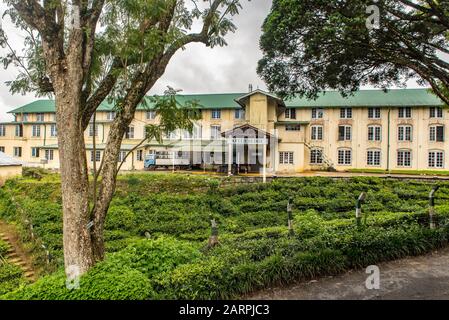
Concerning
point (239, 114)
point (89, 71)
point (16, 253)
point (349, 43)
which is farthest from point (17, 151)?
Answer: point (349, 43)

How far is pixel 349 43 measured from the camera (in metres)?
7.24

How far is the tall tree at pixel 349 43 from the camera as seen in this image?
664cm

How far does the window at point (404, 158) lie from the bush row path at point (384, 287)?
90.6ft

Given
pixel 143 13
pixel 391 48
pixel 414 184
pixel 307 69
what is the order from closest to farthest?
pixel 143 13 → pixel 391 48 → pixel 307 69 → pixel 414 184

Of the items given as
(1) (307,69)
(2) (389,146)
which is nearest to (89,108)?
(1) (307,69)

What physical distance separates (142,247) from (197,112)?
2773mm

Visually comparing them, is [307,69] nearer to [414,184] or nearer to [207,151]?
[414,184]

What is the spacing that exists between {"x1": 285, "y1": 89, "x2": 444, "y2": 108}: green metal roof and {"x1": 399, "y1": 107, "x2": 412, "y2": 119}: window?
0.46 meters

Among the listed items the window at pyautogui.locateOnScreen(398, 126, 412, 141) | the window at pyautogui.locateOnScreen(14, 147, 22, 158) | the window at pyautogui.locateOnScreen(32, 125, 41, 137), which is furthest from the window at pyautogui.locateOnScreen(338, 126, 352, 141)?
the window at pyautogui.locateOnScreen(14, 147, 22, 158)

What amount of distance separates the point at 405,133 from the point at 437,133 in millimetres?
2855

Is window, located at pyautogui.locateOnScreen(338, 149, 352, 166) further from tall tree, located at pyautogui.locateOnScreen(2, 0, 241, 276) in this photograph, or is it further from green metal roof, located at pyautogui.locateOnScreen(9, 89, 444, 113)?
tall tree, located at pyautogui.locateOnScreen(2, 0, 241, 276)

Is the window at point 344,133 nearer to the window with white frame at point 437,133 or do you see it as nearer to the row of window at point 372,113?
the row of window at point 372,113

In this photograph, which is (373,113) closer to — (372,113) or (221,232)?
(372,113)
